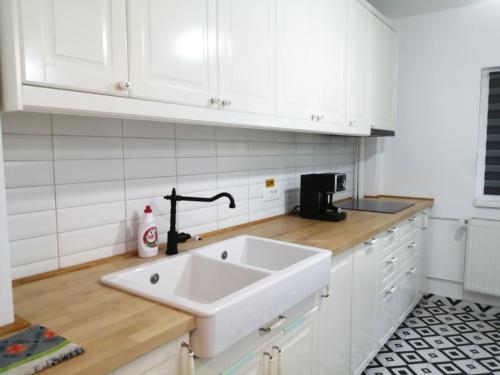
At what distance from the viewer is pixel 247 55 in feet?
5.16

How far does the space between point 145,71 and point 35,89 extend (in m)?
0.34

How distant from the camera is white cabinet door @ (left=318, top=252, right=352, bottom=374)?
1693 mm

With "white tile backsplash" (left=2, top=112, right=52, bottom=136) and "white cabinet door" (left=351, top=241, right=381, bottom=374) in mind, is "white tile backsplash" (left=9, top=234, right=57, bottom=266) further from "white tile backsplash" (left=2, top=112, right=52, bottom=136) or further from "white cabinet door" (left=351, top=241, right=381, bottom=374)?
"white cabinet door" (left=351, top=241, right=381, bottom=374)

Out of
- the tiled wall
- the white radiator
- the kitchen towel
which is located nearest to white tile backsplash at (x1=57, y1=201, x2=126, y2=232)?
the tiled wall

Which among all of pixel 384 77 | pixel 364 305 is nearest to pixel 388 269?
pixel 364 305

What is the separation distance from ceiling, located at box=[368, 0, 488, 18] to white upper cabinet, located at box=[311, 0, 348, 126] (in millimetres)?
973

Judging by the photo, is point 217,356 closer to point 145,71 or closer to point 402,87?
point 145,71

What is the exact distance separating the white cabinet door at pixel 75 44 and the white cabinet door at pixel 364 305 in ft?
4.76

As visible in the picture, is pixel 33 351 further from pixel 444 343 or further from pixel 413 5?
pixel 413 5

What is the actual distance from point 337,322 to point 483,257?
1.98m

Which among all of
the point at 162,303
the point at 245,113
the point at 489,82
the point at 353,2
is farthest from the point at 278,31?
the point at 489,82

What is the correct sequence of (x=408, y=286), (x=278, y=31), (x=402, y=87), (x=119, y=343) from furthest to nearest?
1. (x=402, y=87)
2. (x=408, y=286)
3. (x=278, y=31)
4. (x=119, y=343)

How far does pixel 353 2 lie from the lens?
2.40 meters

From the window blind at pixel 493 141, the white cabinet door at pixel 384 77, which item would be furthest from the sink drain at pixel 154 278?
the window blind at pixel 493 141
